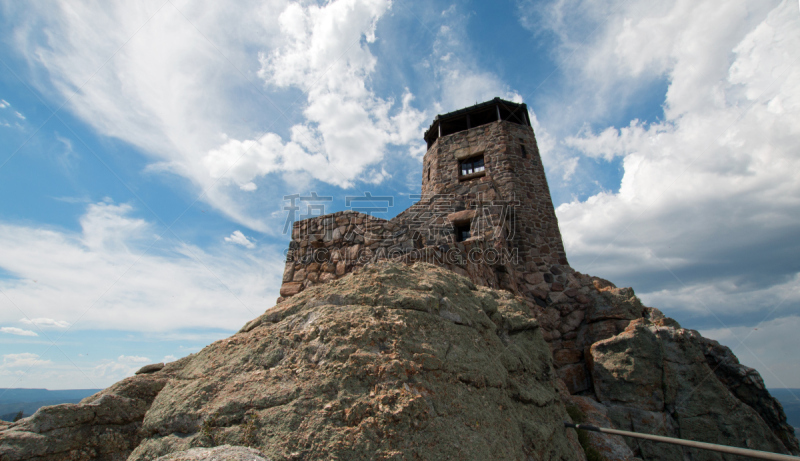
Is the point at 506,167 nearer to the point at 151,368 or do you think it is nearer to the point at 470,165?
the point at 470,165

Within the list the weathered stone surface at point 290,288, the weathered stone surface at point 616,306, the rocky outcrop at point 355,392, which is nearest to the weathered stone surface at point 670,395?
the weathered stone surface at point 616,306

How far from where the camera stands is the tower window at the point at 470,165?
15.5 m

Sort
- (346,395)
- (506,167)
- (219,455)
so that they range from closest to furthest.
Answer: (219,455), (346,395), (506,167)

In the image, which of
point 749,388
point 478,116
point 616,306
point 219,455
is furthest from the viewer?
point 478,116

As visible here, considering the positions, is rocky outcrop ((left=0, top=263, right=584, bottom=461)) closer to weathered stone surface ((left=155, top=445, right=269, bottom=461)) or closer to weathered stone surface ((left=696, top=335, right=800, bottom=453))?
weathered stone surface ((left=155, top=445, right=269, bottom=461))

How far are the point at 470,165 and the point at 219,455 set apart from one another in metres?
15.1

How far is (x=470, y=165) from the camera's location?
15.8 meters

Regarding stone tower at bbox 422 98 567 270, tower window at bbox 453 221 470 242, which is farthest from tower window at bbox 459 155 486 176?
tower window at bbox 453 221 470 242

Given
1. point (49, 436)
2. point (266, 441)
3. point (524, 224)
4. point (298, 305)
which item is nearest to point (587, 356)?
point (524, 224)

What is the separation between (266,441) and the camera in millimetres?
2123

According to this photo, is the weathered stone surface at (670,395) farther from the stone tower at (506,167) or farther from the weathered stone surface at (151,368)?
the weathered stone surface at (151,368)

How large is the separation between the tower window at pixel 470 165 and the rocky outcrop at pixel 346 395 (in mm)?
12645

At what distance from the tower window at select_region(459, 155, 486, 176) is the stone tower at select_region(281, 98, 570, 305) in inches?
1.8

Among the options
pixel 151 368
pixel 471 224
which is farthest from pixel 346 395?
pixel 471 224
